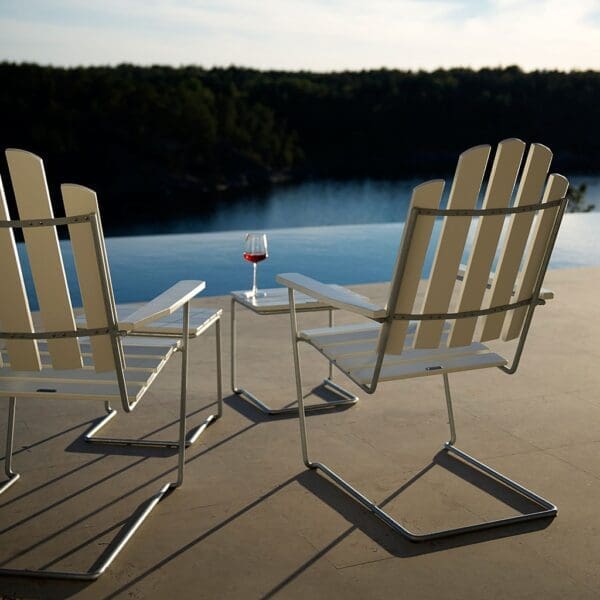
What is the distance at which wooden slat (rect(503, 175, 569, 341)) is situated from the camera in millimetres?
2391

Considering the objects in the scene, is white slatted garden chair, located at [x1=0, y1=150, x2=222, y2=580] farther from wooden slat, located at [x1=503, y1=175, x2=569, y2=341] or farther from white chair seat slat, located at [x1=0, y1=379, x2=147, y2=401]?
wooden slat, located at [x1=503, y1=175, x2=569, y2=341]

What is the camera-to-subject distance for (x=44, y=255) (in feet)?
6.83

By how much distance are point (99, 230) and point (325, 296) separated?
0.68 metres

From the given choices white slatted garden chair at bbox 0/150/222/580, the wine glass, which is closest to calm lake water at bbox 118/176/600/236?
the wine glass

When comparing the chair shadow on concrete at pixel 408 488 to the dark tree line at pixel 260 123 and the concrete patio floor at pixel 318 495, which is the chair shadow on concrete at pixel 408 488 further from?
the dark tree line at pixel 260 123

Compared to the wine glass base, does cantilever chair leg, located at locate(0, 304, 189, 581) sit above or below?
below

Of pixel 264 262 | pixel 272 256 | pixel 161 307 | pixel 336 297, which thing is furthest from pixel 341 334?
pixel 272 256

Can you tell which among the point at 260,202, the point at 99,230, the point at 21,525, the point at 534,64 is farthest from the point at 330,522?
the point at 260,202

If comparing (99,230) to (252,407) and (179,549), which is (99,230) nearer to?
(179,549)

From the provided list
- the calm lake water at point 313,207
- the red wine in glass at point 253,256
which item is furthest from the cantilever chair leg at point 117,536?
the calm lake water at point 313,207

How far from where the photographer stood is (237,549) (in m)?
2.19

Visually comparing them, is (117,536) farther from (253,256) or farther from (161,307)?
(253,256)

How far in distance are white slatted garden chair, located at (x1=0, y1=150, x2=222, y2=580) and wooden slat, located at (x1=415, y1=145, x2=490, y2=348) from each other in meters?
0.69

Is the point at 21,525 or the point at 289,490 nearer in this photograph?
the point at 21,525
